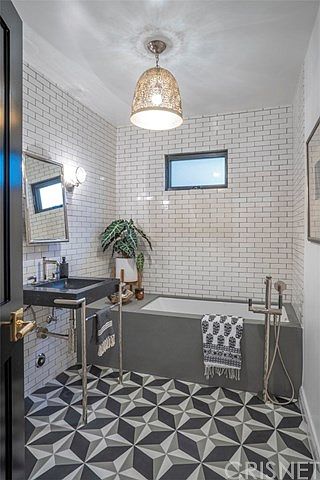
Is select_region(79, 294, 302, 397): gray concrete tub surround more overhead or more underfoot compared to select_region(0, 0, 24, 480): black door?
more underfoot

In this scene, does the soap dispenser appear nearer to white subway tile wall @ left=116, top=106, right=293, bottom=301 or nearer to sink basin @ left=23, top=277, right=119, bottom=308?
sink basin @ left=23, top=277, right=119, bottom=308

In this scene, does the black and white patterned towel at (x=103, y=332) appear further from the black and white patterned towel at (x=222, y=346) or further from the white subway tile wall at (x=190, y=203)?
the black and white patterned towel at (x=222, y=346)

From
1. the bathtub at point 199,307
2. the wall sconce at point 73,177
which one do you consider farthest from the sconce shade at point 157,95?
the bathtub at point 199,307

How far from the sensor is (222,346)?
9.12 feet

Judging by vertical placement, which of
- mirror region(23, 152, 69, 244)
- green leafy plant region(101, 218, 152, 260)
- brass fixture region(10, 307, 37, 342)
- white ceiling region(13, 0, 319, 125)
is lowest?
brass fixture region(10, 307, 37, 342)

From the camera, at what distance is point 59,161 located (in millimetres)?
3053

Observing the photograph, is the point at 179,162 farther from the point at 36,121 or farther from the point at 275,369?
the point at 275,369

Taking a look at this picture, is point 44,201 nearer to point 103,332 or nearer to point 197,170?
point 103,332

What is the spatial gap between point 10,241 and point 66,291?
1.29 m

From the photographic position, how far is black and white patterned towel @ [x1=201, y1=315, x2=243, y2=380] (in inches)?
109

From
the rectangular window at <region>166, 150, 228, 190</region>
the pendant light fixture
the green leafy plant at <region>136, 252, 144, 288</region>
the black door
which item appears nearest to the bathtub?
the green leafy plant at <region>136, 252, 144, 288</region>

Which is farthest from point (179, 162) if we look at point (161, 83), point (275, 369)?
point (275, 369)

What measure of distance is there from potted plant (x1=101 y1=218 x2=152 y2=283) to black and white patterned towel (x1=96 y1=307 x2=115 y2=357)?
99cm

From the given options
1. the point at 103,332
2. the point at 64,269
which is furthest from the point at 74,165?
the point at 103,332
